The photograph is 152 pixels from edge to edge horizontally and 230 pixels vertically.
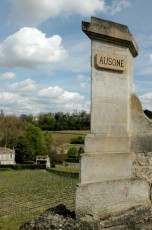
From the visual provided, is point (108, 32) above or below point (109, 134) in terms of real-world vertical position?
above

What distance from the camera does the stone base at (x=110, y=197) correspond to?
14.2ft

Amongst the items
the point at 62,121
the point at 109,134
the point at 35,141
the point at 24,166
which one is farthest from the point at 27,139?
the point at 109,134

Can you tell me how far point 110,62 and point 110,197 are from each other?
183cm

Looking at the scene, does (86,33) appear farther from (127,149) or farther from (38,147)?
(38,147)

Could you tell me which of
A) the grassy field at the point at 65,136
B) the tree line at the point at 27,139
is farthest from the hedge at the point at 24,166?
the grassy field at the point at 65,136

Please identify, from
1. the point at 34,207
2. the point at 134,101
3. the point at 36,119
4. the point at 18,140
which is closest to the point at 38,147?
the point at 18,140

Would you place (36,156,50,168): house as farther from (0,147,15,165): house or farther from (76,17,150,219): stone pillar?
(76,17,150,219): stone pillar

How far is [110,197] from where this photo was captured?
4465 millimetres

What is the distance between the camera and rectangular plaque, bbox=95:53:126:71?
181 inches

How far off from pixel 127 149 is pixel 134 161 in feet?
0.70

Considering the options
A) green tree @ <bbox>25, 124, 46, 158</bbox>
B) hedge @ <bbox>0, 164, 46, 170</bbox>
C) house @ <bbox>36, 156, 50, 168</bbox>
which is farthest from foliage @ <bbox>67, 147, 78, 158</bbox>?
hedge @ <bbox>0, 164, 46, 170</bbox>

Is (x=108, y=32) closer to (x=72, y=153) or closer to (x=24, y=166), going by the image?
(x=24, y=166)

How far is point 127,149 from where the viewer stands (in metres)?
4.73

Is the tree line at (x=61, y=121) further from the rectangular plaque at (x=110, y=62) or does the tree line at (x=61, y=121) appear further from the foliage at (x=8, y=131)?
the rectangular plaque at (x=110, y=62)
